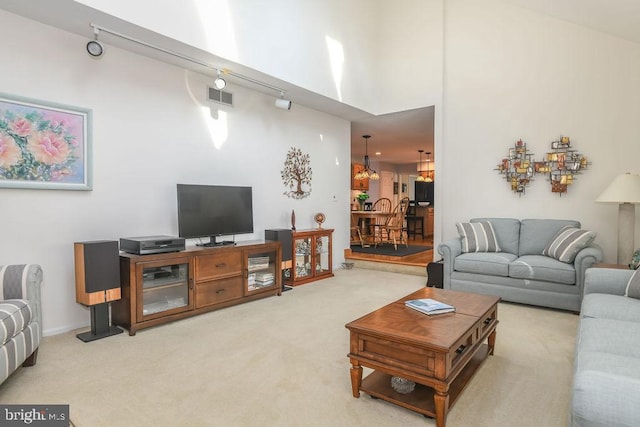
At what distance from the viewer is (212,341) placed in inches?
119

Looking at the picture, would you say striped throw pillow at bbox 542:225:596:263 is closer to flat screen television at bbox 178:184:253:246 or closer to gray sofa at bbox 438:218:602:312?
gray sofa at bbox 438:218:602:312

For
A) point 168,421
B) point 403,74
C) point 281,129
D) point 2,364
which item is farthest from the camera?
A: point 403,74

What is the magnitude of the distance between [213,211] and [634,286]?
3.65m

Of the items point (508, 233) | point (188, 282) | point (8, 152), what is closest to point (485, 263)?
point (508, 233)

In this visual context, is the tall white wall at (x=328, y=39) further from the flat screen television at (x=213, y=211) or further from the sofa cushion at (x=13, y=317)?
the sofa cushion at (x=13, y=317)

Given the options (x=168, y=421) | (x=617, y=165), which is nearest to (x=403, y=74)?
(x=617, y=165)

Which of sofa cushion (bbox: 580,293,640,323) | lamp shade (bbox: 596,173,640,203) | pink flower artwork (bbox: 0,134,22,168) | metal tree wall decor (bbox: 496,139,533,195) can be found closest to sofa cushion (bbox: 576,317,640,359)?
sofa cushion (bbox: 580,293,640,323)

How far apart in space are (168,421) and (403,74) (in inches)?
222

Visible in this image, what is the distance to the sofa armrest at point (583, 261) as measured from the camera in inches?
143

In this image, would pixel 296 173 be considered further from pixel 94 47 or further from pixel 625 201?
pixel 625 201

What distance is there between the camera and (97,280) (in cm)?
305

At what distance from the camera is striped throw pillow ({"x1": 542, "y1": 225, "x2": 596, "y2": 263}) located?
3.84 m

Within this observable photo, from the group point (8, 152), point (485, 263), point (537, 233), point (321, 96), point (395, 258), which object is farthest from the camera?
point (395, 258)

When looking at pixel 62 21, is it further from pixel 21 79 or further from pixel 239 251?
pixel 239 251
